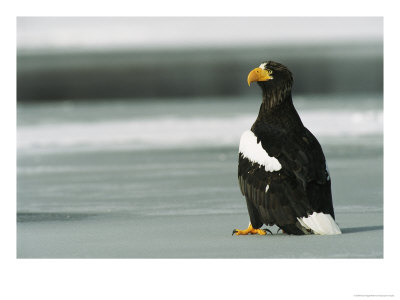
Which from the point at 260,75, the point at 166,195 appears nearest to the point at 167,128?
the point at 166,195

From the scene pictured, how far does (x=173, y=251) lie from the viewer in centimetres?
624

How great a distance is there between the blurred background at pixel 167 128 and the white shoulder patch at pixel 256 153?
614mm

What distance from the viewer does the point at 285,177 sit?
6238 millimetres

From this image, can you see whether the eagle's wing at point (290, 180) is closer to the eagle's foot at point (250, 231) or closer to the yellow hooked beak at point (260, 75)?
the eagle's foot at point (250, 231)

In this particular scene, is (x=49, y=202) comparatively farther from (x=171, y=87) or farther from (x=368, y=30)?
(x=171, y=87)

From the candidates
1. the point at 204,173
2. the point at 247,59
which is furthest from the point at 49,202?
the point at 247,59

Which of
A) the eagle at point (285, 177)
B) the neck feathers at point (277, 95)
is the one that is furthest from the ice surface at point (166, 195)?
the neck feathers at point (277, 95)

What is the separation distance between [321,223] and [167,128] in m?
6.73

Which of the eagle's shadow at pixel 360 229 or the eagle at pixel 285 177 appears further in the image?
the eagle's shadow at pixel 360 229

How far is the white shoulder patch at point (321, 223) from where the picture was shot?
242 inches

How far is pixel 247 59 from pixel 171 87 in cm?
199

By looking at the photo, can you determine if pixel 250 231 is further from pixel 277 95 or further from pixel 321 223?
pixel 277 95
